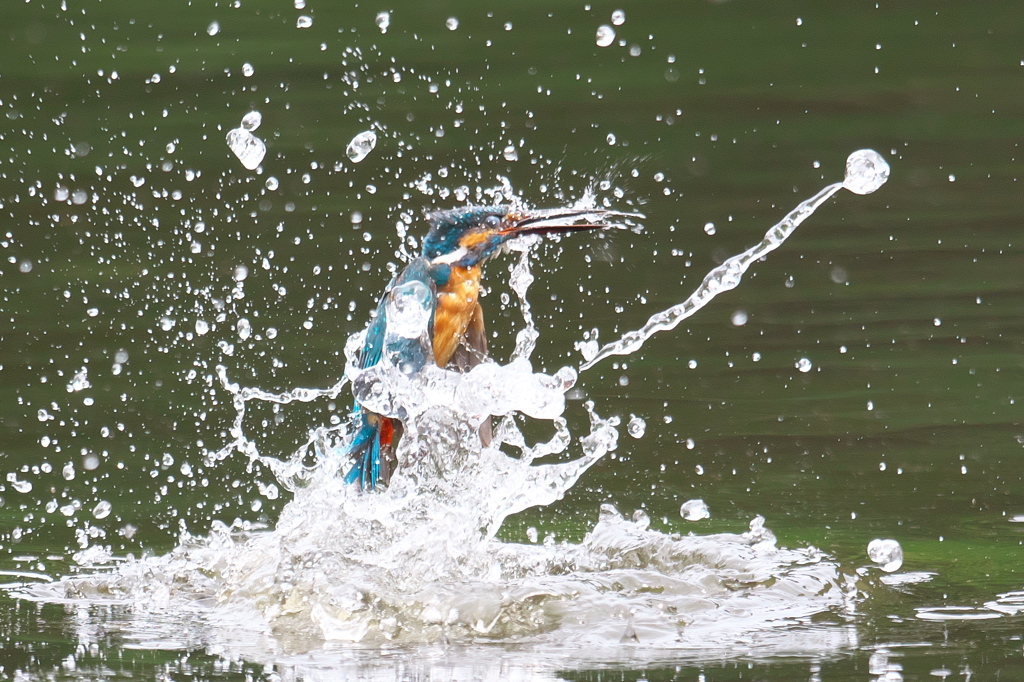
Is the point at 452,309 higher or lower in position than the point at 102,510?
higher

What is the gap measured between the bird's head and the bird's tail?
45cm

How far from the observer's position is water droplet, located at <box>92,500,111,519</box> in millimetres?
4016

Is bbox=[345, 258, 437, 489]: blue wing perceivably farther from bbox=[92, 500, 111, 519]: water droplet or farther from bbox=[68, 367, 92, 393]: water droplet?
bbox=[68, 367, 92, 393]: water droplet

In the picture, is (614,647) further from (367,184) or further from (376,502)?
(367,184)

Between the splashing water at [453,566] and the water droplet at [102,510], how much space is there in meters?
0.37

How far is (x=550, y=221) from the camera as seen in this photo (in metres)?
3.80

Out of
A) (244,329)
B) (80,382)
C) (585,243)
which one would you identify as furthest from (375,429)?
(585,243)

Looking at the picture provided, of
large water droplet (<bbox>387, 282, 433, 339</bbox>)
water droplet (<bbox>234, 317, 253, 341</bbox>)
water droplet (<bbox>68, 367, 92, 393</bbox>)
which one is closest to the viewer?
large water droplet (<bbox>387, 282, 433, 339</bbox>)

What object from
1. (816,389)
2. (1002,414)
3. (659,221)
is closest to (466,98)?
(659,221)

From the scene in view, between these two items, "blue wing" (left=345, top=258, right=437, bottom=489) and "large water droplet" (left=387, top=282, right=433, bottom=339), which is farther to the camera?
"blue wing" (left=345, top=258, right=437, bottom=489)

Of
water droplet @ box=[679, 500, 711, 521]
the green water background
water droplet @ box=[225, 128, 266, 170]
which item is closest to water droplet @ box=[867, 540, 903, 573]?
the green water background

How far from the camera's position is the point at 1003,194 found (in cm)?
611

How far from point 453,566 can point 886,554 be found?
1.01 m

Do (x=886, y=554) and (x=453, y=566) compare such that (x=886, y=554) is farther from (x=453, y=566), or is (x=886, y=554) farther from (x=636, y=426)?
(x=453, y=566)
